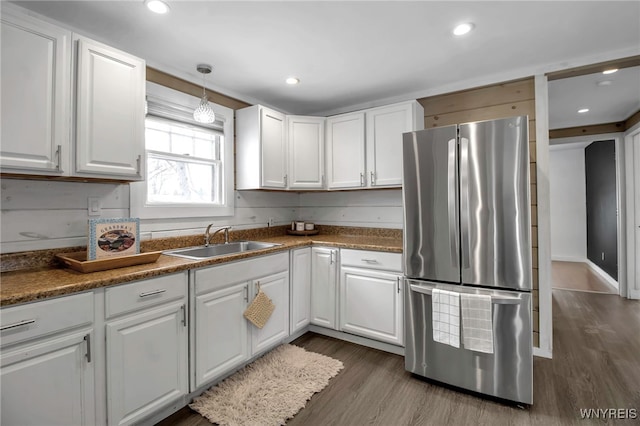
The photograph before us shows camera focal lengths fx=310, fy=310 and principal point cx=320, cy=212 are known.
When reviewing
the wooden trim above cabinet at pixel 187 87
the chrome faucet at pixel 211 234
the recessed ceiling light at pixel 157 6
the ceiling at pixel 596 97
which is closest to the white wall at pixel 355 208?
the chrome faucet at pixel 211 234

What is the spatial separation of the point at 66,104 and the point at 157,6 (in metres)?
0.73

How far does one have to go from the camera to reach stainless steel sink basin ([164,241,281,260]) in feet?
8.04

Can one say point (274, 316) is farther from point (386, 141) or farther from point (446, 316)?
point (386, 141)

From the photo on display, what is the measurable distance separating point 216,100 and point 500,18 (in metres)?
2.32

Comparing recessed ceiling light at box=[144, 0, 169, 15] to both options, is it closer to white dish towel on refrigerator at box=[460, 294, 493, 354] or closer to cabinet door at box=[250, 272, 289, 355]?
cabinet door at box=[250, 272, 289, 355]

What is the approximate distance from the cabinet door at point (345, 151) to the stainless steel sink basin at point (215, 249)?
3.31ft

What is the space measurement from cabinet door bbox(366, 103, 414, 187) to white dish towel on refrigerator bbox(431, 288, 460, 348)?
1177 millimetres

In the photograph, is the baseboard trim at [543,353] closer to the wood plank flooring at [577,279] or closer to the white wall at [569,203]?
the wood plank flooring at [577,279]

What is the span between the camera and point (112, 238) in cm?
187

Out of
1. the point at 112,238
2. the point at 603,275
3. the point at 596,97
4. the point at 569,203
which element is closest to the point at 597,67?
the point at 596,97

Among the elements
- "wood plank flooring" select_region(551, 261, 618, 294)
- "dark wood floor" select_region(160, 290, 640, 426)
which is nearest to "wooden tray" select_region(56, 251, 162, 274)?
Result: "dark wood floor" select_region(160, 290, 640, 426)

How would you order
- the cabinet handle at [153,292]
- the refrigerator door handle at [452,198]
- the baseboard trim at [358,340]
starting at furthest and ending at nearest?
the baseboard trim at [358,340] < the refrigerator door handle at [452,198] < the cabinet handle at [153,292]

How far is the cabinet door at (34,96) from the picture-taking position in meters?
1.48

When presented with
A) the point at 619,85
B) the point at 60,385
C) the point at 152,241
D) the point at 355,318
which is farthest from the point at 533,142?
the point at 60,385
